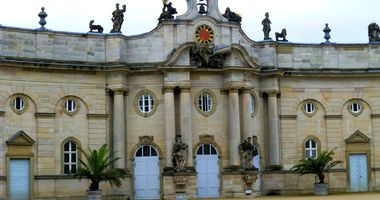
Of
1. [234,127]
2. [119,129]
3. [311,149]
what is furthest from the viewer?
[311,149]

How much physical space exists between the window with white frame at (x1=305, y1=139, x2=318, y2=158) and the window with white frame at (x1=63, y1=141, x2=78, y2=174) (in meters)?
15.5

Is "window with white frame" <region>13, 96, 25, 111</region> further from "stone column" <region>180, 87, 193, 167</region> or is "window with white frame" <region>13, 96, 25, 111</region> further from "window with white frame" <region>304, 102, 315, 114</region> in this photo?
"window with white frame" <region>304, 102, 315, 114</region>

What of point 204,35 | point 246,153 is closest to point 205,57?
point 204,35

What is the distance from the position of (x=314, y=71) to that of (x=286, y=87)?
214 cm

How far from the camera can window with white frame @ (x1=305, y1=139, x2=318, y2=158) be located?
2042 inches

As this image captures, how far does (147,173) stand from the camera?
47.3m

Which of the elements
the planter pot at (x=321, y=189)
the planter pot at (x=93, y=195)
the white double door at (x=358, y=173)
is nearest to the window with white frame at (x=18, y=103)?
the planter pot at (x=93, y=195)

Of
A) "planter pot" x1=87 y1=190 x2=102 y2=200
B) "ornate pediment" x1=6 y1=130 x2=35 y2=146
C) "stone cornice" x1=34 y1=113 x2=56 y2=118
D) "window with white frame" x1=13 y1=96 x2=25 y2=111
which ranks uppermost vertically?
"window with white frame" x1=13 y1=96 x2=25 y2=111

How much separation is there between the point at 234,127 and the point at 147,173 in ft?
19.7

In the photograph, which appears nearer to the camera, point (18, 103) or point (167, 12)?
point (18, 103)

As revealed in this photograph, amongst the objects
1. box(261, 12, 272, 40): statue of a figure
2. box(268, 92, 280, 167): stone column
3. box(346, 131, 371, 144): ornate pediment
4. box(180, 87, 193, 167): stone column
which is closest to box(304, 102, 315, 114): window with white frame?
box(268, 92, 280, 167): stone column

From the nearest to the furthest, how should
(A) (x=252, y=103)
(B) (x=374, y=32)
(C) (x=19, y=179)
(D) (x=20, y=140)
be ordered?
(C) (x=19, y=179) → (D) (x=20, y=140) → (A) (x=252, y=103) → (B) (x=374, y=32)

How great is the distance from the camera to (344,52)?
53062 millimetres

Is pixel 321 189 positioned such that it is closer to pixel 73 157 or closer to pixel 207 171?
pixel 207 171
